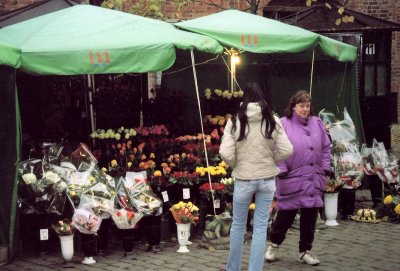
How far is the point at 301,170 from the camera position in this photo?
23.0 feet

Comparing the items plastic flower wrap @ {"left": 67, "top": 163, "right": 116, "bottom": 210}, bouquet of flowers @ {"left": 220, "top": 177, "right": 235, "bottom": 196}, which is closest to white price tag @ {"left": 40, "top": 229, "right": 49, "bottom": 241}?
plastic flower wrap @ {"left": 67, "top": 163, "right": 116, "bottom": 210}

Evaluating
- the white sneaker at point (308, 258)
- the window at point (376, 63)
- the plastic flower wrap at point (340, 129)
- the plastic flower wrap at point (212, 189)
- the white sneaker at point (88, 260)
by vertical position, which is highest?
the window at point (376, 63)

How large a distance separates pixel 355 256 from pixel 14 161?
→ 3851 mm

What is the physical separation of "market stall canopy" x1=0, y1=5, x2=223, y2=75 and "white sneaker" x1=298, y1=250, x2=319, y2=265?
256cm

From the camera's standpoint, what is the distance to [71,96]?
1003 cm

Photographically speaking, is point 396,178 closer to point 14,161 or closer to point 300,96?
point 300,96

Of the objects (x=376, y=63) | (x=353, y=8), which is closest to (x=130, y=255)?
(x=376, y=63)

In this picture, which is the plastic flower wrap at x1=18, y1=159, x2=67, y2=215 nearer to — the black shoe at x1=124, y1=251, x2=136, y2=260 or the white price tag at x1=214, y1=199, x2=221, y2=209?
the black shoe at x1=124, y1=251, x2=136, y2=260

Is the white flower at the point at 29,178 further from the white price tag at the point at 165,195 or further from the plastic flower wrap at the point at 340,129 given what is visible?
the plastic flower wrap at the point at 340,129

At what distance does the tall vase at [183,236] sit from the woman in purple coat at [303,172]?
3.92ft

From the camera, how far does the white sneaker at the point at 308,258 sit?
282 inches

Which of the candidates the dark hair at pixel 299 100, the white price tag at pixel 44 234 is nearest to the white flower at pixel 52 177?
the white price tag at pixel 44 234

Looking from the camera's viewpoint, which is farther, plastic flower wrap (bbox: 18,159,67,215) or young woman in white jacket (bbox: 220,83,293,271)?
plastic flower wrap (bbox: 18,159,67,215)

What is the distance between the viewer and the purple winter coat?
6.98m
